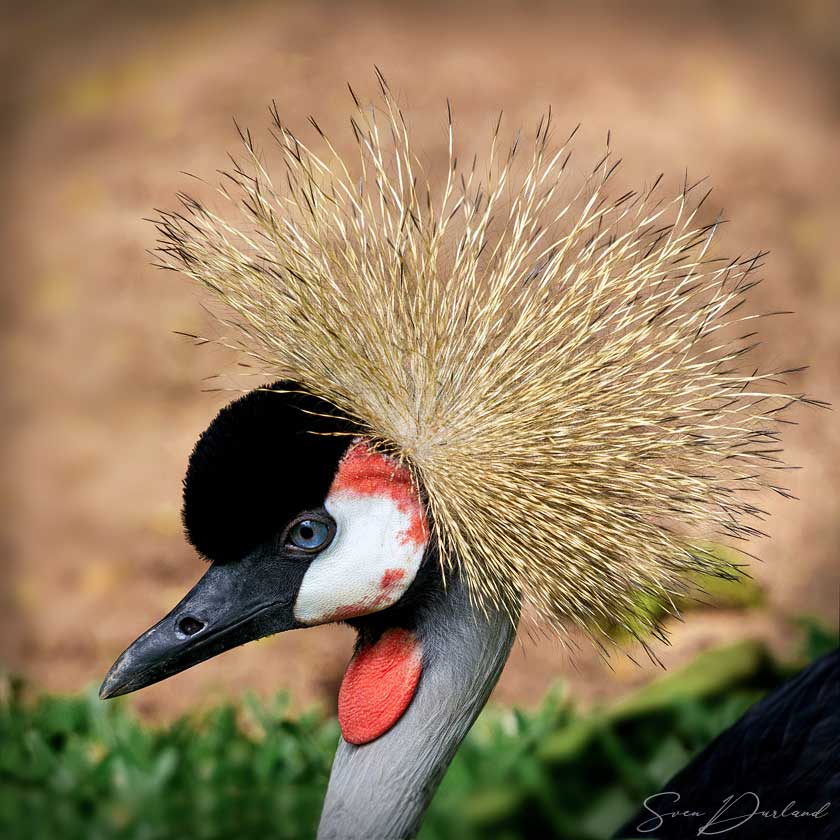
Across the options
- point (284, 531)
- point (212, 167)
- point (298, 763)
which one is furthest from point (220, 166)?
point (284, 531)

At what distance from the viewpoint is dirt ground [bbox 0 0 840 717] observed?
2.70 m

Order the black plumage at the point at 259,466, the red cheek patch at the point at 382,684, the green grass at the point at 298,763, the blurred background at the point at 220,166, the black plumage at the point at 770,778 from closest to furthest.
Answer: the black plumage at the point at 259,466, the red cheek patch at the point at 382,684, the black plumage at the point at 770,778, the green grass at the point at 298,763, the blurred background at the point at 220,166

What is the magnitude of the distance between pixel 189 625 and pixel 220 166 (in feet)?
6.59

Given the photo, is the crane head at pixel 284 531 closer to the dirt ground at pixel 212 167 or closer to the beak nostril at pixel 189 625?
the beak nostril at pixel 189 625

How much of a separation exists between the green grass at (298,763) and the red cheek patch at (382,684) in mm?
679

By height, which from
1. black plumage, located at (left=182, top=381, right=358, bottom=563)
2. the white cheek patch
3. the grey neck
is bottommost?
the grey neck

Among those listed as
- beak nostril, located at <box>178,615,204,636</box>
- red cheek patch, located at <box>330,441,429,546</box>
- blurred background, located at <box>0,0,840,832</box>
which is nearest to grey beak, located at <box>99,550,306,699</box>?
beak nostril, located at <box>178,615,204,636</box>

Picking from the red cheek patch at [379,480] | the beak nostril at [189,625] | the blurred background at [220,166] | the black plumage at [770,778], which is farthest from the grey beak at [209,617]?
the blurred background at [220,166]

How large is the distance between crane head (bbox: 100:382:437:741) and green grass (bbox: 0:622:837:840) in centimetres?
79

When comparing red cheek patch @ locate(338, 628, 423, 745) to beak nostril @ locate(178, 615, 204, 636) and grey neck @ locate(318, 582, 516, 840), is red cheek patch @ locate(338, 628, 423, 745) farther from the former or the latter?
beak nostril @ locate(178, 615, 204, 636)

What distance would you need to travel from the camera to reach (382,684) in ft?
3.76

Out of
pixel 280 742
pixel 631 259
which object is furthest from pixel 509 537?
pixel 280 742

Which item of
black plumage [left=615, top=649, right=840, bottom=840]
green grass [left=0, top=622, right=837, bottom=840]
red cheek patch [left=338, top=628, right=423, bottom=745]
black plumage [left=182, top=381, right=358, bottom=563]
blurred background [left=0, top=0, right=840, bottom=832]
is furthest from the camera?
blurred background [left=0, top=0, right=840, bottom=832]

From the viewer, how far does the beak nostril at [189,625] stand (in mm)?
1096
